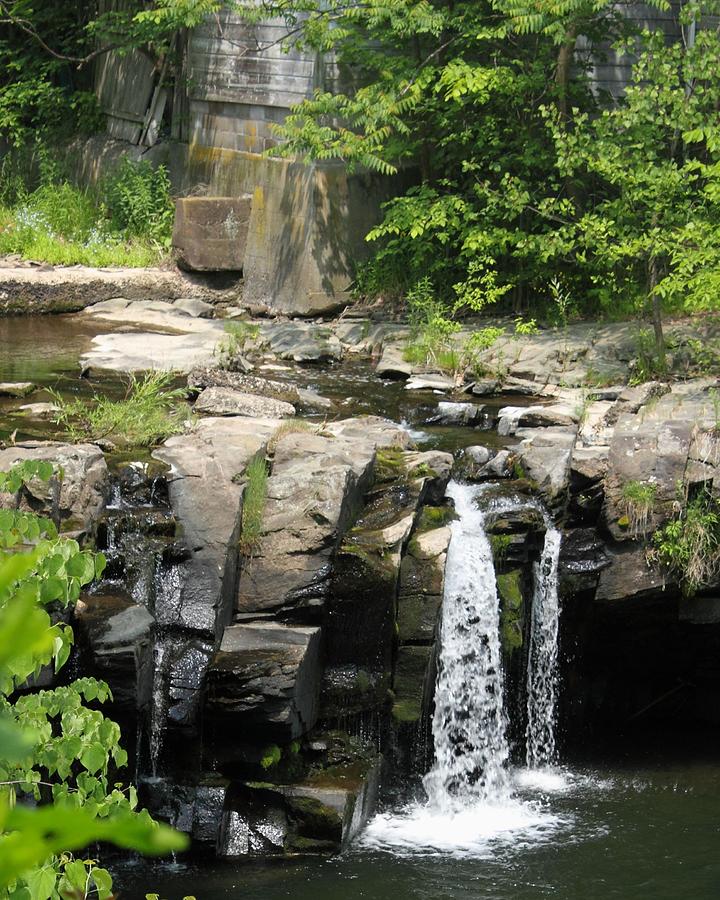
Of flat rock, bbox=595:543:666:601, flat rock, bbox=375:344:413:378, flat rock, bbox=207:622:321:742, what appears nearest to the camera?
flat rock, bbox=207:622:321:742

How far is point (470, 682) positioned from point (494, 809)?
84 centimetres

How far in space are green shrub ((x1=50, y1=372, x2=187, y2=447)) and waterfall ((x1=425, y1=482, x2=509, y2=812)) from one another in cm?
219

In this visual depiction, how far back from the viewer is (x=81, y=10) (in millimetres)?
18172

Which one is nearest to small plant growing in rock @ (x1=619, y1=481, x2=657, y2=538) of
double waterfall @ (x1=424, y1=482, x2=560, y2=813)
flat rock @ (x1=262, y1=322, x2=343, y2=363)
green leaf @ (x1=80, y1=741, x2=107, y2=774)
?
double waterfall @ (x1=424, y1=482, x2=560, y2=813)

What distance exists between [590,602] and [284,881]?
3.06 m

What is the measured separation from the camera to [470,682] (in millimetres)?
8023

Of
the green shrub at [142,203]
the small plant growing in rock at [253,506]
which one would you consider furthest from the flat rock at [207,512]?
the green shrub at [142,203]

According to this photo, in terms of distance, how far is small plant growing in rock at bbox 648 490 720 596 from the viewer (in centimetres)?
801

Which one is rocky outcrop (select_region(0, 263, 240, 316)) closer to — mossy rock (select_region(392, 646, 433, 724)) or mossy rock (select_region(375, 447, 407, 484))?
mossy rock (select_region(375, 447, 407, 484))

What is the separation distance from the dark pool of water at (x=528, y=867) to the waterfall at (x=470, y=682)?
1.49ft

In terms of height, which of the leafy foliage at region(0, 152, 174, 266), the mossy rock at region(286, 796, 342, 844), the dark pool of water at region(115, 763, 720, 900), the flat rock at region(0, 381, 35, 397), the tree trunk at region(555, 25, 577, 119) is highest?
the tree trunk at region(555, 25, 577, 119)

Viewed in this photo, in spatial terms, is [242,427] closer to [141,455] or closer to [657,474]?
[141,455]

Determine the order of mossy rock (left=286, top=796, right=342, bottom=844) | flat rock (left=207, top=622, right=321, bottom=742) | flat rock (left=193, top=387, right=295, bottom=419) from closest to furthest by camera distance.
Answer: mossy rock (left=286, top=796, right=342, bottom=844) → flat rock (left=207, top=622, right=321, bottom=742) → flat rock (left=193, top=387, right=295, bottom=419)

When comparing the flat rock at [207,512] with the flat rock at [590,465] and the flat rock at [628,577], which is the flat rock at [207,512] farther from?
the flat rock at [628,577]
